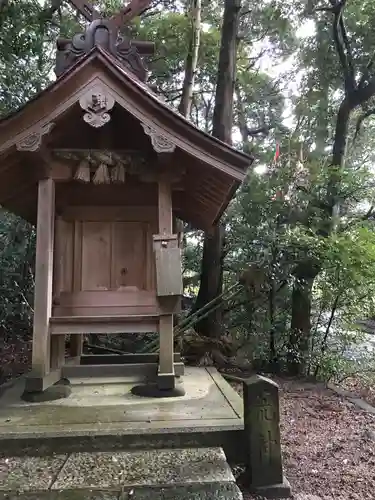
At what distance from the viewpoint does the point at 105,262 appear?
5590 mm

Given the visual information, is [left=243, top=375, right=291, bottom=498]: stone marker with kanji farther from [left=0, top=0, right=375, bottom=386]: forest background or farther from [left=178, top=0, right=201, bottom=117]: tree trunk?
[left=178, top=0, right=201, bottom=117]: tree trunk

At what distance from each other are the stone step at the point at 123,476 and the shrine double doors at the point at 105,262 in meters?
2.25

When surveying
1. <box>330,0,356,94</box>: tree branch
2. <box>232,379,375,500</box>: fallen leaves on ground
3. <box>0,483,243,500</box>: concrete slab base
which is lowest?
<box>232,379,375,500</box>: fallen leaves on ground

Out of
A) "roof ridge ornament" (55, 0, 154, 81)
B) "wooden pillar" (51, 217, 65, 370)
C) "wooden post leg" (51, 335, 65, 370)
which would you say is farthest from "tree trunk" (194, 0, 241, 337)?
"roof ridge ornament" (55, 0, 154, 81)

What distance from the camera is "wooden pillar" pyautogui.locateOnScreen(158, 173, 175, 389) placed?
4734mm

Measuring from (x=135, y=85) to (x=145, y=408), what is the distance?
3188mm

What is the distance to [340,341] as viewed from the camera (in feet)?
27.1

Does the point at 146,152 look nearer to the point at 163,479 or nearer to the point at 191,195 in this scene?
the point at 191,195

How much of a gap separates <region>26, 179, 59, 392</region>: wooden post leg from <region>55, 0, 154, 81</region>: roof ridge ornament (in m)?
1.51

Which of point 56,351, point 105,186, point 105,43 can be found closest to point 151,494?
point 56,351

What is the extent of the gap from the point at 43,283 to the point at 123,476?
2391 mm

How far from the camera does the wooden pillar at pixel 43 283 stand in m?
4.62

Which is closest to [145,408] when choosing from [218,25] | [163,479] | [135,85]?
[163,479]

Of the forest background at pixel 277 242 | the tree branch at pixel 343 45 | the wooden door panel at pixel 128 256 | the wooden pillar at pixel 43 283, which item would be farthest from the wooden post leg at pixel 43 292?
the tree branch at pixel 343 45
